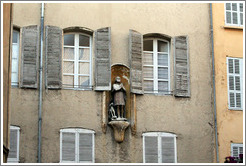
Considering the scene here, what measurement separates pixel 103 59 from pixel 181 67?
8.05ft

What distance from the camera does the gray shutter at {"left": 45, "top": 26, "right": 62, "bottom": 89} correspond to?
74.7 feet

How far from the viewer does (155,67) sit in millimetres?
23984

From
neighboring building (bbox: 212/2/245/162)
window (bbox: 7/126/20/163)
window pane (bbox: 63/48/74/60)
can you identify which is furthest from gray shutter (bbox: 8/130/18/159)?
neighboring building (bbox: 212/2/245/162)

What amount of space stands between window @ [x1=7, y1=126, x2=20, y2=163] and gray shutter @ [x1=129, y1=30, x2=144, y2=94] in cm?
361

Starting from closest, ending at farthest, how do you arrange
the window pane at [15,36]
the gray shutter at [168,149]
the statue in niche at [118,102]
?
the statue in niche at [118,102] → the window pane at [15,36] → the gray shutter at [168,149]

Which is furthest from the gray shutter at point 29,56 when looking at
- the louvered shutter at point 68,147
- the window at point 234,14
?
the window at point 234,14

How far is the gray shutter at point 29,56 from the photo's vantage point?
22562 mm

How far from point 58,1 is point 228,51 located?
548 cm

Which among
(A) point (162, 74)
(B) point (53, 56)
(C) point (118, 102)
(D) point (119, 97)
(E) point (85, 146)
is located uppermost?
(B) point (53, 56)

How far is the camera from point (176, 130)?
23.5 meters

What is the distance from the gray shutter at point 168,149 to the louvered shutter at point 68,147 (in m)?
2.69

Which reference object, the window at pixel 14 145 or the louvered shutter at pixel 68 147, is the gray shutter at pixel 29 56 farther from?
the louvered shutter at pixel 68 147

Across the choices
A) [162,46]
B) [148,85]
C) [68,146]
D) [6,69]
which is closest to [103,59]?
[148,85]

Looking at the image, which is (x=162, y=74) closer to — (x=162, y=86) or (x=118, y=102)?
(x=162, y=86)
